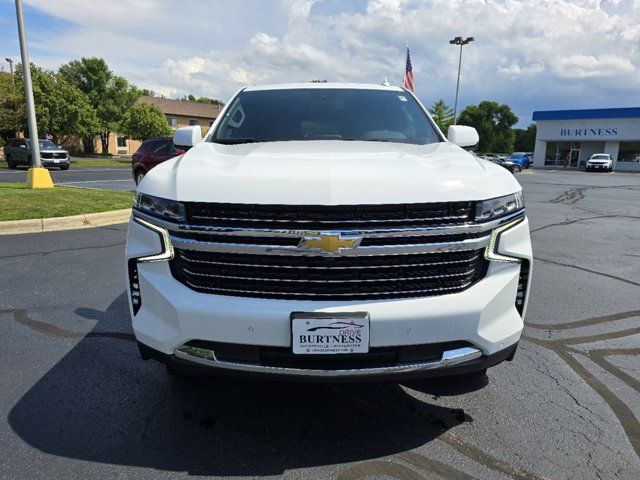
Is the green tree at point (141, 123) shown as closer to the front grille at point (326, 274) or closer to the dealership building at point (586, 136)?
the dealership building at point (586, 136)

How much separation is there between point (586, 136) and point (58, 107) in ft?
169

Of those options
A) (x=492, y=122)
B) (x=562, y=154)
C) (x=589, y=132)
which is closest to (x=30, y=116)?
(x=589, y=132)

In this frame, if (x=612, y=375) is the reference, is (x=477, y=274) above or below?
above

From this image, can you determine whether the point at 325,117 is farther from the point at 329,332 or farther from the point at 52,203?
the point at 52,203

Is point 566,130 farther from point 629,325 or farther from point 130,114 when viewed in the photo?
point 629,325

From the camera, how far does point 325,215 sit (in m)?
2.07

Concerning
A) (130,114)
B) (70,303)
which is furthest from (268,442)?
(130,114)

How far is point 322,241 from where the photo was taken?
206 cm

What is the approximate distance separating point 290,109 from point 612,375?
9.85 ft

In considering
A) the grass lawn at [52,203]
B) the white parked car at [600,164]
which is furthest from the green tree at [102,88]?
the white parked car at [600,164]

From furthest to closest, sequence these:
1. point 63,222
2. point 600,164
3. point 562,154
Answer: point 562,154 → point 600,164 → point 63,222

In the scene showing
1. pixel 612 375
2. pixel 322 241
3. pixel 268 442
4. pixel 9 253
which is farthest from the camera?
pixel 9 253

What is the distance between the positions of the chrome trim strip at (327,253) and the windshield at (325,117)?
1.35m

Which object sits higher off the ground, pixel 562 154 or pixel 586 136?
pixel 586 136
